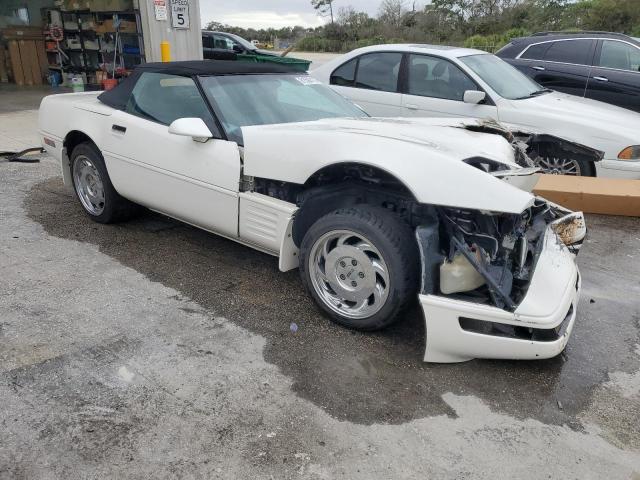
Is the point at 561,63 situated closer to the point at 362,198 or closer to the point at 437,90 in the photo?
the point at 437,90

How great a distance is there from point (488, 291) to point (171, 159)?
7.69ft

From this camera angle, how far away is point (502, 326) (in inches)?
107

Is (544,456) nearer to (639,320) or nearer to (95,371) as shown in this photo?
(639,320)

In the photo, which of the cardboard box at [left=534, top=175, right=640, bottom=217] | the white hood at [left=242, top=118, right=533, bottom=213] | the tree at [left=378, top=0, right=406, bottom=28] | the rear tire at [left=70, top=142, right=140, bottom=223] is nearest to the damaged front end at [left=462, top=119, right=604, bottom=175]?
the white hood at [left=242, top=118, right=533, bottom=213]

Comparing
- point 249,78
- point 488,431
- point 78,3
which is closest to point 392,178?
point 488,431

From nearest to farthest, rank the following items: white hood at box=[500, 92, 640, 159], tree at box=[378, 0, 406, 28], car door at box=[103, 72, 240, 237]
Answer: car door at box=[103, 72, 240, 237] < white hood at box=[500, 92, 640, 159] < tree at box=[378, 0, 406, 28]

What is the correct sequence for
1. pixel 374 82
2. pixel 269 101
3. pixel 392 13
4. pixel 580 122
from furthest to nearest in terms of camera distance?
pixel 392 13, pixel 374 82, pixel 580 122, pixel 269 101

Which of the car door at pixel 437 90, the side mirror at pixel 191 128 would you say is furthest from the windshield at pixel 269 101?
the car door at pixel 437 90

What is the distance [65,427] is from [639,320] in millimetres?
3416

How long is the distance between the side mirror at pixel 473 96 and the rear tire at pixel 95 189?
3533mm

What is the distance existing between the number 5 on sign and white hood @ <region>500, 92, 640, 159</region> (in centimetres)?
754

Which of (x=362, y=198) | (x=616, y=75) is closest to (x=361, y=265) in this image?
(x=362, y=198)

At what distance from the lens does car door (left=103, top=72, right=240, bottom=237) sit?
354cm

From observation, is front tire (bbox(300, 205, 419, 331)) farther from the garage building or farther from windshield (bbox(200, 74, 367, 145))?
the garage building
